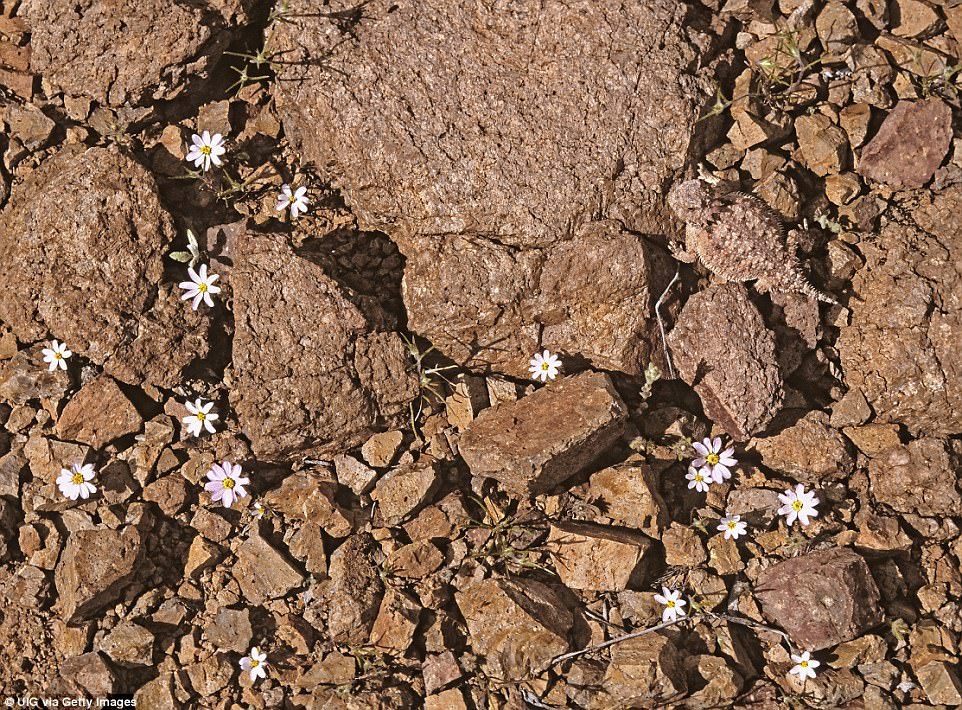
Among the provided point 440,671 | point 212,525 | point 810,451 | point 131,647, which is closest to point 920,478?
point 810,451

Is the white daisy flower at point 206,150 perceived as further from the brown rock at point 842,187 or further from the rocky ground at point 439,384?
the brown rock at point 842,187

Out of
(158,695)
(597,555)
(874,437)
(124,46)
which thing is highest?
(124,46)

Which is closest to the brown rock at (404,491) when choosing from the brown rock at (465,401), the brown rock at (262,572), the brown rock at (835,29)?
the brown rock at (465,401)

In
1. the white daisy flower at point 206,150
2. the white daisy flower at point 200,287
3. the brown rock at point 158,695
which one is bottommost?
the brown rock at point 158,695

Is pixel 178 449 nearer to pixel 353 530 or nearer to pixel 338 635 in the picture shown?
pixel 353 530

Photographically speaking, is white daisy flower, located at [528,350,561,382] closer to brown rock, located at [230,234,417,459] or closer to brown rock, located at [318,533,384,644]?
brown rock, located at [230,234,417,459]

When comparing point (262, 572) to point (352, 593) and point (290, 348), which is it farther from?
point (290, 348)

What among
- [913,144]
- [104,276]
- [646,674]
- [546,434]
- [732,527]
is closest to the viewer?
[646,674]
